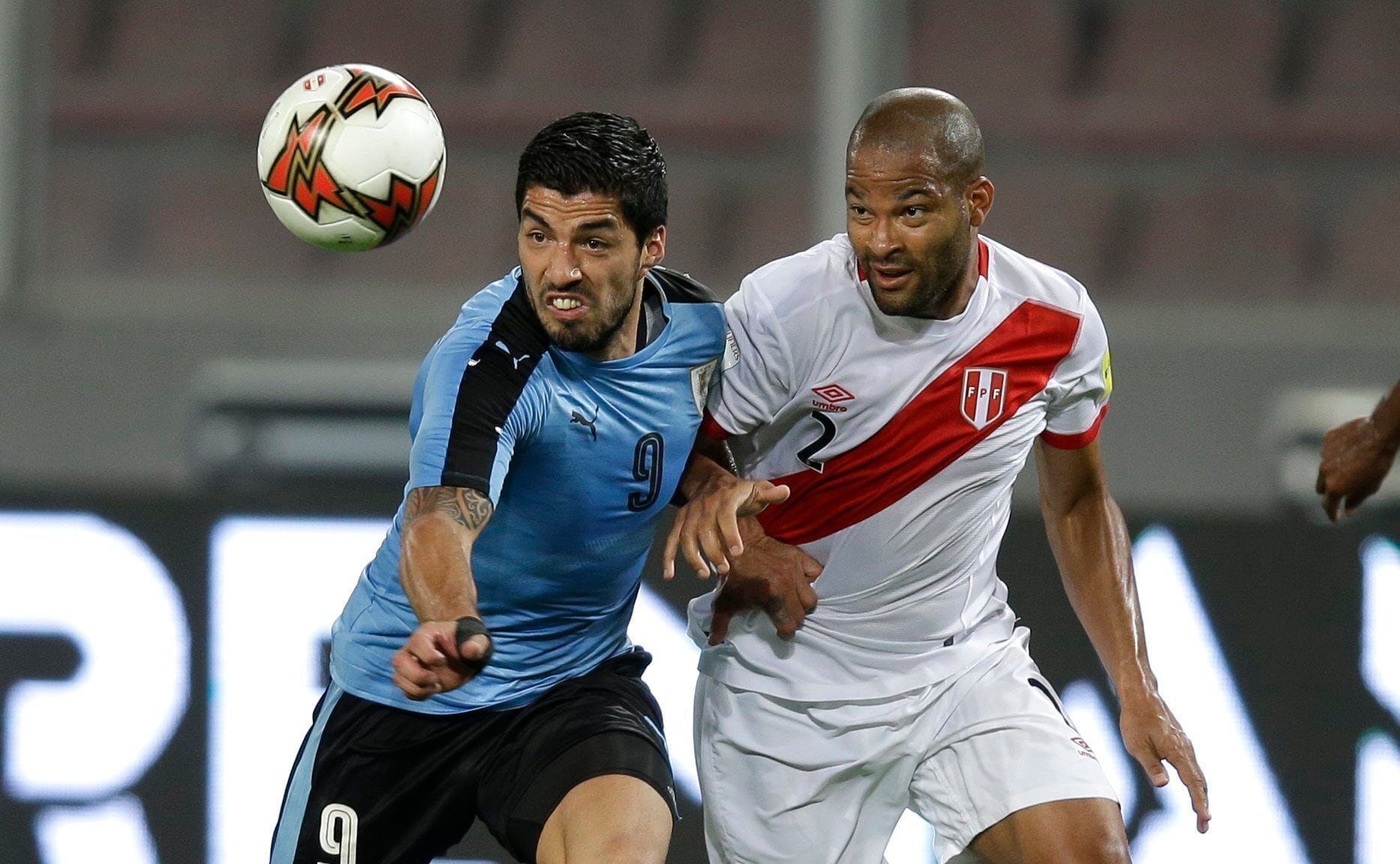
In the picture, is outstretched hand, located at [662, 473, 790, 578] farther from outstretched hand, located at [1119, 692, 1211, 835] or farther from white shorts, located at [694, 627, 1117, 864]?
outstretched hand, located at [1119, 692, 1211, 835]

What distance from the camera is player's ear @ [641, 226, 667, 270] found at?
3529 mm

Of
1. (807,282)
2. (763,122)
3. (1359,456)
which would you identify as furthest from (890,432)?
(763,122)

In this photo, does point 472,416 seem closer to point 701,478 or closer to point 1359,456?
point 701,478

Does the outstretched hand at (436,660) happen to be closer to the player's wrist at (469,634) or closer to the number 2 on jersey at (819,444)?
the player's wrist at (469,634)

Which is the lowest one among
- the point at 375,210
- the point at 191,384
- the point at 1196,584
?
the point at 191,384

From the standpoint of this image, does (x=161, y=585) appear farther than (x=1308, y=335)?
No

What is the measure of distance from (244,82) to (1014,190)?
15.6 feet

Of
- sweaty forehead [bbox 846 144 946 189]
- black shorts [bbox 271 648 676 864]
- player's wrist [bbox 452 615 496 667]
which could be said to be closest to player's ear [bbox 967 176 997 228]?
sweaty forehead [bbox 846 144 946 189]

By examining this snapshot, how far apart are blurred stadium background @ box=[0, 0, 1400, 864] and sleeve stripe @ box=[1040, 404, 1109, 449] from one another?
4.59 feet

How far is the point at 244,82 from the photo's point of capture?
37.7 ft

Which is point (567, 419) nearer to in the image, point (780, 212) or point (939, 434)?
point (939, 434)

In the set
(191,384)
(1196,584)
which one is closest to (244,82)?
(191,384)

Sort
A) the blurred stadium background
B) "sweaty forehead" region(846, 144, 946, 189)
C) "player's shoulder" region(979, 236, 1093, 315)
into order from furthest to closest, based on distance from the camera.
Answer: the blurred stadium background < "player's shoulder" region(979, 236, 1093, 315) < "sweaty forehead" region(846, 144, 946, 189)

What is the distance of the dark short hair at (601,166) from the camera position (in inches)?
133
